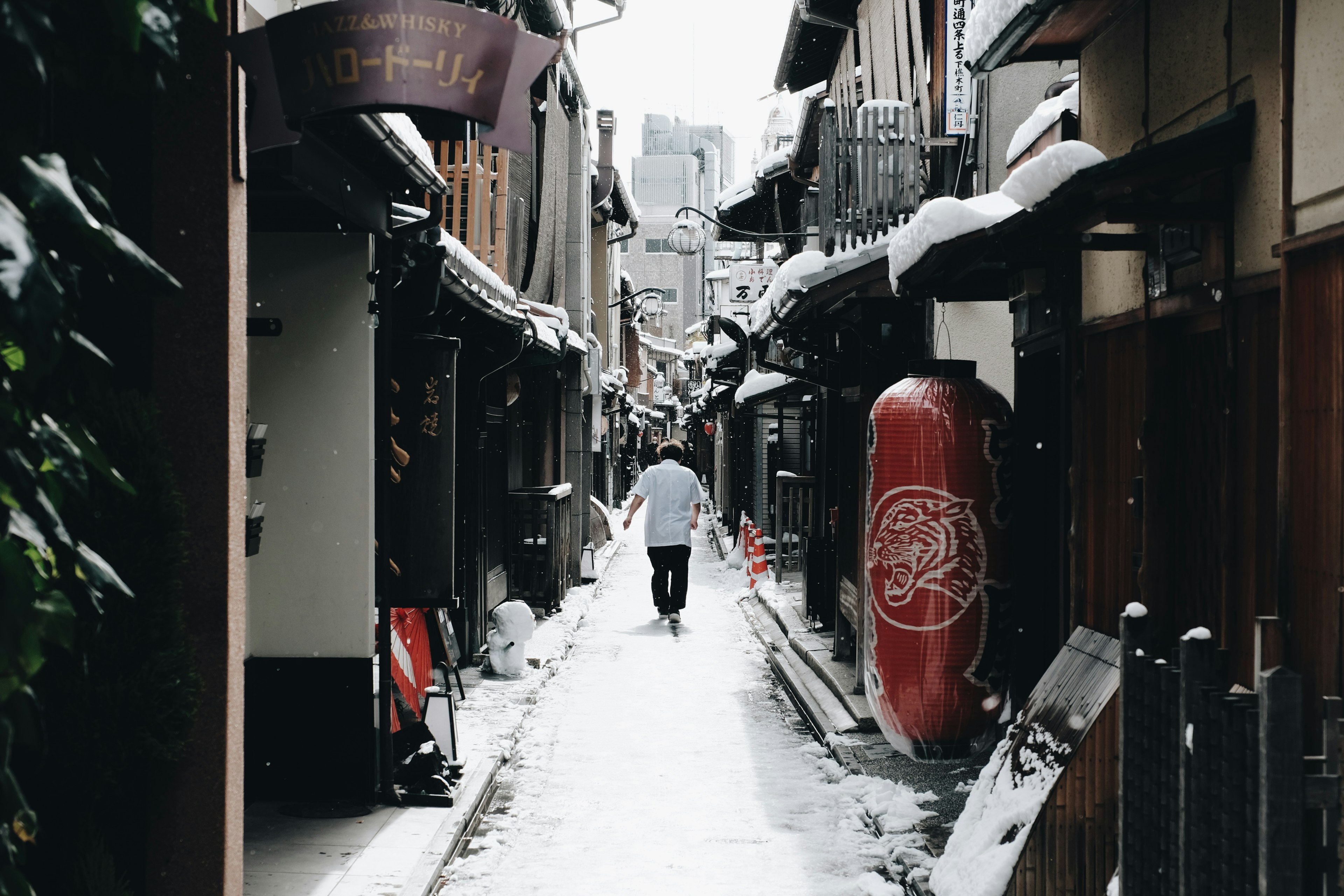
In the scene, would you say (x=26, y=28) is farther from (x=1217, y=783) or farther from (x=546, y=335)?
(x=546, y=335)

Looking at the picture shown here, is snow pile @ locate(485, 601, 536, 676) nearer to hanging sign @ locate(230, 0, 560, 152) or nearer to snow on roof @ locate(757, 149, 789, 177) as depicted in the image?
hanging sign @ locate(230, 0, 560, 152)

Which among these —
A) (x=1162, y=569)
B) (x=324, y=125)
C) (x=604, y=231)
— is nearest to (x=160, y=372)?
(x=324, y=125)

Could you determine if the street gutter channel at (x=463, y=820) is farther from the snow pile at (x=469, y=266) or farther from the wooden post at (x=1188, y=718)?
the wooden post at (x=1188, y=718)

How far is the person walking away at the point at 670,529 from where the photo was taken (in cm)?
1647

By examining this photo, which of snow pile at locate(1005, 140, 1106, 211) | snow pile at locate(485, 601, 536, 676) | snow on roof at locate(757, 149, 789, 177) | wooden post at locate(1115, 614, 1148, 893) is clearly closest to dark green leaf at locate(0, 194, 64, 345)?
wooden post at locate(1115, 614, 1148, 893)

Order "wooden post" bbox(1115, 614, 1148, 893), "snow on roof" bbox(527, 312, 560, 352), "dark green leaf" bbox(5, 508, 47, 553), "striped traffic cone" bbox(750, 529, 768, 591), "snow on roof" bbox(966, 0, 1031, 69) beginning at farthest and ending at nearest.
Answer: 1. "striped traffic cone" bbox(750, 529, 768, 591)
2. "snow on roof" bbox(527, 312, 560, 352)
3. "snow on roof" bbox(966, 0, 1031, 69)
4. "wooden post" bbox(1115, 614, 1148, 893)
5. "dark green leaf" bbox(5, 508, 47, 553)

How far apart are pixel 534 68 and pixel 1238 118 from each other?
3.03 m

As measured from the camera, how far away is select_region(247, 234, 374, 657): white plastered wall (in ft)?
23.8

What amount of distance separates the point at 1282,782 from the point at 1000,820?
2.63 meters

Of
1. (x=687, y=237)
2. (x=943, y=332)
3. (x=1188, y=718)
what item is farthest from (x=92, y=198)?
(x=687, y=237)

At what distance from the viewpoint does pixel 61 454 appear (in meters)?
2.41

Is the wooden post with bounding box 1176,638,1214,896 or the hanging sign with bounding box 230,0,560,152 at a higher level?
the hanging sign with bounding box 230,0,560,152

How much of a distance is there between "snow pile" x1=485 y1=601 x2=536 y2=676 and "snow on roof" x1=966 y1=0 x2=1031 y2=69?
23.6 feet

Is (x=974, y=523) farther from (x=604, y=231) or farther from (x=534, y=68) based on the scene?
(x=604, y=231)
